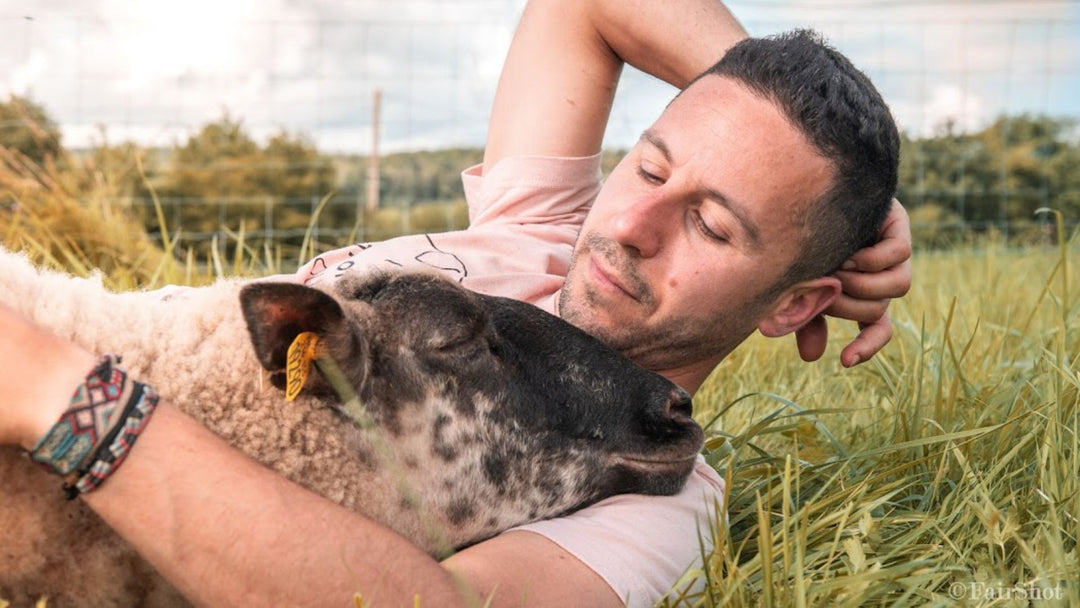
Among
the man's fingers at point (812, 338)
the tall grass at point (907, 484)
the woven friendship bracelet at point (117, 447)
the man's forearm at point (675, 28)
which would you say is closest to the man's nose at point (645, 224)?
the tall grass at point (907, 484)

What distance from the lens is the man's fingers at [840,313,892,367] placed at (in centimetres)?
302

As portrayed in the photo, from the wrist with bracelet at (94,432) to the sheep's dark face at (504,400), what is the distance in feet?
1.52

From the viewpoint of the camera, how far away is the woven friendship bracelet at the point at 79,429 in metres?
1.72

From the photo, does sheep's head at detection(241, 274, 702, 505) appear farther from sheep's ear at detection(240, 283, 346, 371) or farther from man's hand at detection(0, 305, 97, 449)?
man's hand at detection(0, 305, 97, 449)

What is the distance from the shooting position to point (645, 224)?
275cm

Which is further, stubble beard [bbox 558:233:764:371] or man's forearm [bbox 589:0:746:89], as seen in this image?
man's forearm [bbox 589:0:746:89]

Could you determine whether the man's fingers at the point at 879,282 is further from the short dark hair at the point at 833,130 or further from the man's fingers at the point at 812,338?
the man's fingers at the point at 812,338

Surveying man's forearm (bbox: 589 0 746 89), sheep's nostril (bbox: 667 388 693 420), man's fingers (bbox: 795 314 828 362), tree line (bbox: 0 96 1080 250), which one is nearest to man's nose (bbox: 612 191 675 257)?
sheep's nostril (bbox: 667 388 693 420)

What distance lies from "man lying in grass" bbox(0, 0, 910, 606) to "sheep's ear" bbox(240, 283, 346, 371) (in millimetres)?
246

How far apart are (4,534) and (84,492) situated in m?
0.35

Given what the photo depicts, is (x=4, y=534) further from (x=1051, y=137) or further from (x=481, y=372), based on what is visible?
(x=1051, y=137)

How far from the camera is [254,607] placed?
180 centimetres

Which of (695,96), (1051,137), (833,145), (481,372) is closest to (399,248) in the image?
(481,372)

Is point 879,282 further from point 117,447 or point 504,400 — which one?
point 117,447
